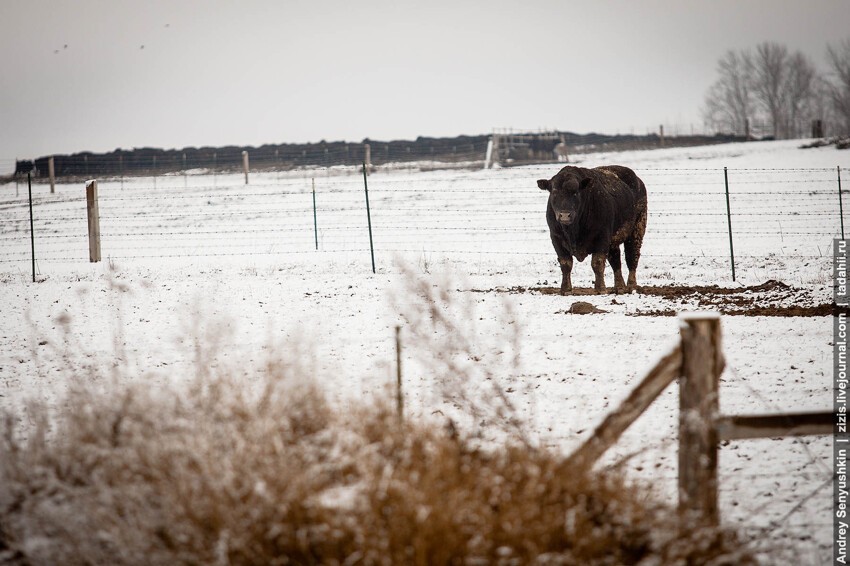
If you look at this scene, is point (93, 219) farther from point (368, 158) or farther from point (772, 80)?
point (772, 80)

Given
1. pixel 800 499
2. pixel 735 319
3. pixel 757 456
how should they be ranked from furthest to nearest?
1. pixel 735 319
2. pixel 757 456
3. pixel 800 499

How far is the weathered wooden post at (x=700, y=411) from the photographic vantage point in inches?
140

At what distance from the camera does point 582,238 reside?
1162 cm

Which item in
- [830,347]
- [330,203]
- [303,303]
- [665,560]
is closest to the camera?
[665,560]

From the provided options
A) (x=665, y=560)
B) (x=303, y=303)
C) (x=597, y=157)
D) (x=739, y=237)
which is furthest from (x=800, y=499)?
(x=597, y=157)

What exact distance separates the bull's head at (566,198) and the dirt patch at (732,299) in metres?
1.14

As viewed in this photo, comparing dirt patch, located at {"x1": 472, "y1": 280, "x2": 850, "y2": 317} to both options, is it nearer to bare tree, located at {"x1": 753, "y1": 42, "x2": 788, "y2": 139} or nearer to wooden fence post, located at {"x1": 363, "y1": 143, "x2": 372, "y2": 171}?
wooden fence post, located at {"x1": 363, "y1": 143, "x2": 372, "y2": 171}

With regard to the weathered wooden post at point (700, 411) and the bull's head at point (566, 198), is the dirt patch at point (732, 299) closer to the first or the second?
the bull's head at point (566, 198)

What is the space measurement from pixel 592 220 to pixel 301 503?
9.11 meters

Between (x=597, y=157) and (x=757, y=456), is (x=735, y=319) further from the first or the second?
(x=597, y=157)

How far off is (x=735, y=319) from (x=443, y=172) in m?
22.9

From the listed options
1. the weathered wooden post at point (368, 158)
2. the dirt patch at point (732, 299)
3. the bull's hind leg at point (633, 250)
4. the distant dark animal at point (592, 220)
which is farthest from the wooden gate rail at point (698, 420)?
the weathered wooden post at point (368, 158)

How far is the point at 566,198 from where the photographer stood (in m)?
11.2

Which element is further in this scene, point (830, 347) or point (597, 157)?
point (597, 157)
